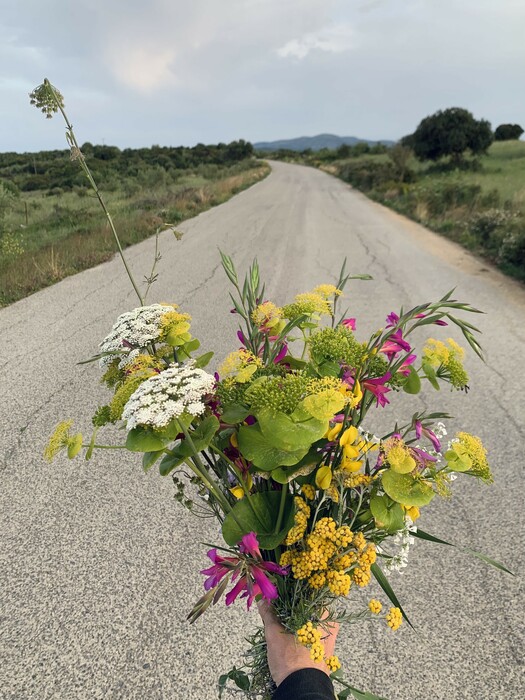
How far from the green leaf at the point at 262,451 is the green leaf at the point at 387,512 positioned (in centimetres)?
19

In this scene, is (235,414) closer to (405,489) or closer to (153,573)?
(405,489)

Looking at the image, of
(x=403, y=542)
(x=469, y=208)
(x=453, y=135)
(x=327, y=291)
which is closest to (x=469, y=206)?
(x=469, y=208)

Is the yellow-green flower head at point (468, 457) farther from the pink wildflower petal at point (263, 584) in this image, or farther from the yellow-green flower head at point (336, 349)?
the pink wildflower petal at point (263, 584)

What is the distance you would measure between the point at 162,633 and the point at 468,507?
180 centimetres

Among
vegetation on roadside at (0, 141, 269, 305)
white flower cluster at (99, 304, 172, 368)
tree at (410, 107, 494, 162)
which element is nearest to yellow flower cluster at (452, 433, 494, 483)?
white flower cluster at (99, 304, 172, 368)

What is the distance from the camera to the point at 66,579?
203cm

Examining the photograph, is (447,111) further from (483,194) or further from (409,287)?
(409,287)

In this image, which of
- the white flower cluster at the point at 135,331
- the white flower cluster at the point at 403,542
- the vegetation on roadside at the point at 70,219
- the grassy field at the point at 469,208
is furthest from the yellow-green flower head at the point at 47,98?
the grassy field at the point at 469,208

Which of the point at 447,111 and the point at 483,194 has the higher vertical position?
the point at 447,111

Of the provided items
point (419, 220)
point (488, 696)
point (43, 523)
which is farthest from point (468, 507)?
point (419, 220)

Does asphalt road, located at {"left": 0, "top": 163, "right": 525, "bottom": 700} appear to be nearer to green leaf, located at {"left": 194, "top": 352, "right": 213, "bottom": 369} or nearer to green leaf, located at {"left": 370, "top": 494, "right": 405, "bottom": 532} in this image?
green leaf, located at {"left": 370, "top": 494, "right": 405, "bottom": 532}

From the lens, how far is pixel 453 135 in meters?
24.2

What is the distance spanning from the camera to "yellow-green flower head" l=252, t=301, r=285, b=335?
0.93 m

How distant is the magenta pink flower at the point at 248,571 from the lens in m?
0.79
